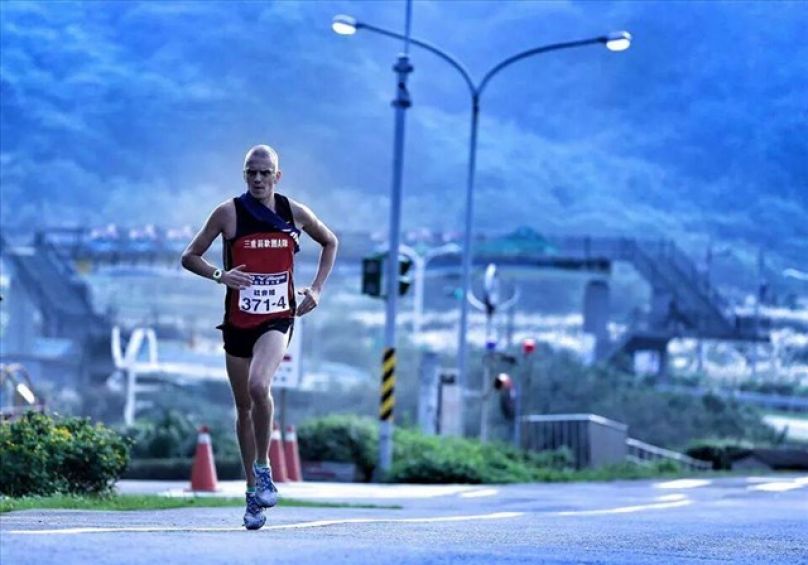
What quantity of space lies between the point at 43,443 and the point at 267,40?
33.1 metres

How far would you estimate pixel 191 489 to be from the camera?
18531mm

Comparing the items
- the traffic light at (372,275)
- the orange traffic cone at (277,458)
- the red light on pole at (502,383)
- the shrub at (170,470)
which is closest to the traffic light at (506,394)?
the red light on pole at (502,383)

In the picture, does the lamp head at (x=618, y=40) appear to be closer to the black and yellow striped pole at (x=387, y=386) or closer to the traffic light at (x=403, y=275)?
the traffic light at (x=403, y=275)

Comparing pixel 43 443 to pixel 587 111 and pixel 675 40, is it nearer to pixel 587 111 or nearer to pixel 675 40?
pixel 675 40

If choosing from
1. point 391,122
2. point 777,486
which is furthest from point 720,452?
point 391,122

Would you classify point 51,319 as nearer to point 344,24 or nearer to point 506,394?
point 506,394

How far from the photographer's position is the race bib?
8758 mm

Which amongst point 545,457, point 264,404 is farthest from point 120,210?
point 264,404

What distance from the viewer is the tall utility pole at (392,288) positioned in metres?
23.3

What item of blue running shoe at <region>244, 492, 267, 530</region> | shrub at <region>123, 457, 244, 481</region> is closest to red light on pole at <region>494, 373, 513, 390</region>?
shrub at <region>123, 457, 244, 481</region>

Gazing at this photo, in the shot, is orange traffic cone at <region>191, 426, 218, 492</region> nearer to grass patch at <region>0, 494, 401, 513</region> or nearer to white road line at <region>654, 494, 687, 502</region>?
grass patch at <region>0, 494, 401, 513</region>

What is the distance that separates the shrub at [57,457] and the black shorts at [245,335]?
13.8 feet

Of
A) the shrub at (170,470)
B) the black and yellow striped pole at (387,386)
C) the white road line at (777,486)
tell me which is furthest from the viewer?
the shrub at (170,470)

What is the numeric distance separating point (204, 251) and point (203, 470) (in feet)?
33.0
